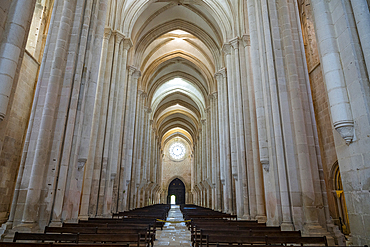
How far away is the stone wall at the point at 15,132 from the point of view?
10.4 meters

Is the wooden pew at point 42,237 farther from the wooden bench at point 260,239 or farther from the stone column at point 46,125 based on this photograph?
the wooden bench at point 260,239

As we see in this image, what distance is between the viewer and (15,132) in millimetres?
11125

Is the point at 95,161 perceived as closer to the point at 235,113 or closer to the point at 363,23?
the point at 235,113

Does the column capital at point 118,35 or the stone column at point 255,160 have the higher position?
the column capital at point 118,35

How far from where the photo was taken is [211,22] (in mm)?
19703

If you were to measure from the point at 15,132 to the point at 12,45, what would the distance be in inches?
319

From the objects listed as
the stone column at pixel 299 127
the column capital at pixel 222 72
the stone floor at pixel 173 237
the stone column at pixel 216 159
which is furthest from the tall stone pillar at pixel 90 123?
the stone column at pixel 216 159

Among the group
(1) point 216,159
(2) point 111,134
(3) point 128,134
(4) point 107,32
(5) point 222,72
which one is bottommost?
(2) point 111,134

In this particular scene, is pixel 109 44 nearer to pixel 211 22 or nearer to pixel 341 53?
pixel 211 22

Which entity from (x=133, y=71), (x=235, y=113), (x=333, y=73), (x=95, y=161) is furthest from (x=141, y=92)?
(x=333, y=73)

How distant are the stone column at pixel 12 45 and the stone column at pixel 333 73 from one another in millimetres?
5883

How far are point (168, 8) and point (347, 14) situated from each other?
55.7 ft

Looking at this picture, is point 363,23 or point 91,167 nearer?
point 363,23

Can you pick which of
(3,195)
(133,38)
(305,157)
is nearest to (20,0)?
(305,157)
